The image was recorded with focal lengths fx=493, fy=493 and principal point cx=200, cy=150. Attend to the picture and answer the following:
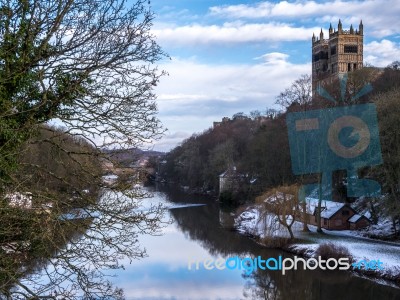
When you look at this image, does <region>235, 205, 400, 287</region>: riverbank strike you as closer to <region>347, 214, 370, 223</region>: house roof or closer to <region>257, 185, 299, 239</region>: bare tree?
<region>257, 185, 299, 239</region>: bare tree

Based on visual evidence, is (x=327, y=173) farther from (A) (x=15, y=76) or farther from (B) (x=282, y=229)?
(A) (x=15, y=76)

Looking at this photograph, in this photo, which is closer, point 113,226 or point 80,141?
point 113,226

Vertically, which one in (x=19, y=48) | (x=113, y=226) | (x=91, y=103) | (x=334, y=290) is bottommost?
(x=334, y=290)

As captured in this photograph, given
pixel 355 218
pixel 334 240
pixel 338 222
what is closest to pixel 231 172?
pixel 338 222

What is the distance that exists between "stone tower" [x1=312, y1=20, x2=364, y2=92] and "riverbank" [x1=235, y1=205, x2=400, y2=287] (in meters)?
38.3

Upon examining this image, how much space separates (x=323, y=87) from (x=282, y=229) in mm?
12804

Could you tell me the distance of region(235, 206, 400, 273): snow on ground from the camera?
55.2 ft

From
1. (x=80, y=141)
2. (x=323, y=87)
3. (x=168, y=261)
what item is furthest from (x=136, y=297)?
(x=323, y=87)

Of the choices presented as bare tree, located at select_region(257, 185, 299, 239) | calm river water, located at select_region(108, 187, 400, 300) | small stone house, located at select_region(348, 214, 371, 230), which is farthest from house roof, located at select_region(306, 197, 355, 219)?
calm river water, located at select_region(108, 187, 400, 300)

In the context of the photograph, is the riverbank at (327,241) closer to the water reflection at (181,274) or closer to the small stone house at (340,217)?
the small stone house at (340,217)

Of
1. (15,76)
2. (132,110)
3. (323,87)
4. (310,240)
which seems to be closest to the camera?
(15,76)

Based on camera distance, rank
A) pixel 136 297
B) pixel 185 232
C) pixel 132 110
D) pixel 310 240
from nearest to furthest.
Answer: pixel 132 110 < pixel 136 297 < pixel 310 240 < pixel 185 232

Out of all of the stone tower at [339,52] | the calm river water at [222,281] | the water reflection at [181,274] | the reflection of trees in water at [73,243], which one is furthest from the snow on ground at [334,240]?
the stone tower at [339,52]

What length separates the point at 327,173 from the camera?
2438cm
